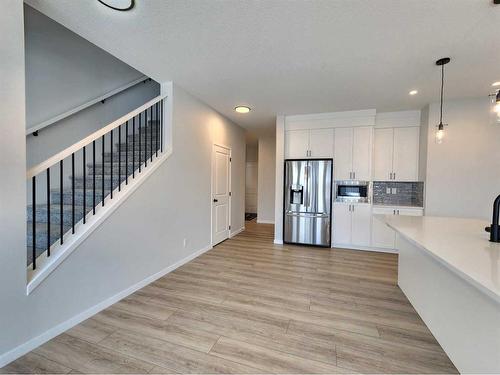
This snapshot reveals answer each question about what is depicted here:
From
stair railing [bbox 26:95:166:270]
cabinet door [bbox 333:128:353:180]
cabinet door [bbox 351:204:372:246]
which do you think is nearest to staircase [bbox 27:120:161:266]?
stair railing [bbox 26:95:166:270]

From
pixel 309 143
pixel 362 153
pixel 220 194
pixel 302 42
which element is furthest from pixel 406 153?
pixel 220 194

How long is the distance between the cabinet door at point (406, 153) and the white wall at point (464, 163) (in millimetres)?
464

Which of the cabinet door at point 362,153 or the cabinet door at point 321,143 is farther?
the cabinet door at point 321,143

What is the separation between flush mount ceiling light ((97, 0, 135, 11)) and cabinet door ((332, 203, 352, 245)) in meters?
4.20

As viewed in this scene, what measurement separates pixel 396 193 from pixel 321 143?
1837 mm

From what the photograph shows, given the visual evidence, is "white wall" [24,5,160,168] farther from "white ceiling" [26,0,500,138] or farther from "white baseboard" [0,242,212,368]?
"white baseboard" [0,242,212,368]

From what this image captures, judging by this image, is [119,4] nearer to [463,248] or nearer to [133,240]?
[133,240]

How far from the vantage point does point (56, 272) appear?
1.90 metres

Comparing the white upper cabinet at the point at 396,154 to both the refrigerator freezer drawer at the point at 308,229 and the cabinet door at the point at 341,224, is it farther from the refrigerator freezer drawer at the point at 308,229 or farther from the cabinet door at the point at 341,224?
the refrigerator freezer drawer at the point at 308,229

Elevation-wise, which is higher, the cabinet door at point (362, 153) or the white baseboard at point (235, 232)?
the cabinet door at point (362, 153)

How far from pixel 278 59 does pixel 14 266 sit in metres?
2.95

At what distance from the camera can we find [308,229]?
183 inches

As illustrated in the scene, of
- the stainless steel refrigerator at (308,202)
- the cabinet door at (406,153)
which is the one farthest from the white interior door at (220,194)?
the cabinet door at (406,153)

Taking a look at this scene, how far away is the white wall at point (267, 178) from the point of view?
24.0 ft
